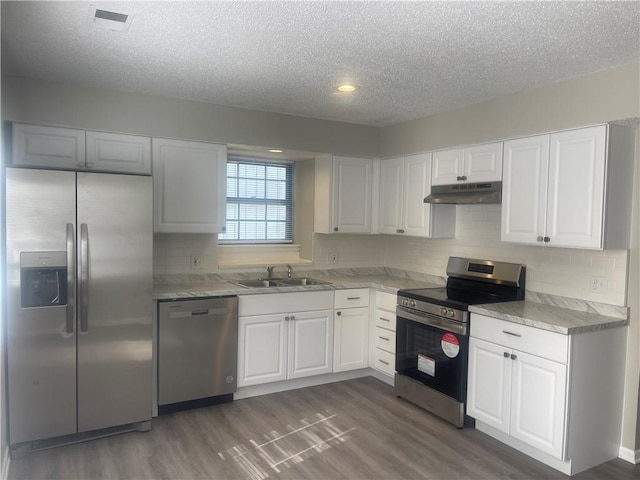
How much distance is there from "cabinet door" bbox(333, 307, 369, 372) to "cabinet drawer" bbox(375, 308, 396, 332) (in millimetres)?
132

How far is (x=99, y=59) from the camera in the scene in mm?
2947

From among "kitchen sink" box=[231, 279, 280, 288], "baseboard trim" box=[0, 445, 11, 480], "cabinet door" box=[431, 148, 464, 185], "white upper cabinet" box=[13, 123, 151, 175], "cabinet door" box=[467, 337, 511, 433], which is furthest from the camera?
"kitchen sink" box=[231, 279, 280, 288]

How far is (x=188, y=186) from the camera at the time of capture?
3.95 metres

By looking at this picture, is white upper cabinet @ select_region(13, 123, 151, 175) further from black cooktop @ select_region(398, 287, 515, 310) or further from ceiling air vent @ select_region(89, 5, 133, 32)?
black cooktop @ select_region(398, 287, 515, 310)

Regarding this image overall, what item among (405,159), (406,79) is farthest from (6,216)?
(405,159)

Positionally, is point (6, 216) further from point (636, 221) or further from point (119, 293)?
point (636, 221)

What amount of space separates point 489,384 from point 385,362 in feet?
3.83

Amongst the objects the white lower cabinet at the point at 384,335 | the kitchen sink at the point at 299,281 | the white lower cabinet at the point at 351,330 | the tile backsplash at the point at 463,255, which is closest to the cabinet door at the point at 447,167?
the tile backsplash at the point at 463,255

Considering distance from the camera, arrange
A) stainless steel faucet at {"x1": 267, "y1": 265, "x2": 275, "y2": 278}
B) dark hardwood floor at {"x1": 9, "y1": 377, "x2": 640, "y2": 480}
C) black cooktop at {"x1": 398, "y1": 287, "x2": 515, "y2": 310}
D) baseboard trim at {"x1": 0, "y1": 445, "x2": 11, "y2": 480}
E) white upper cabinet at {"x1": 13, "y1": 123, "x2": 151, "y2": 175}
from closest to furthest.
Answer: baseboard trim at {"x1": 0, "y1": 445, "x2": 11, "y2": 480}
dark hardwood floor at {"x1": 9, "y1": 377, "x2": 640, "y2": 480}
white upper cabinet at {"x1": 13, "y1": 123, "x2": 151, "y2": 175}
black cooktop at {"x1": 398, "y1": 287, "x2": 515, "y2": 310}
stainless steel faucet at {"x1": 267, "y1": 265, "x2": 275, "y2": 278}

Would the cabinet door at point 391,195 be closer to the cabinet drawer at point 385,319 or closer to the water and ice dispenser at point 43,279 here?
the cabinet drawer at point 385,319

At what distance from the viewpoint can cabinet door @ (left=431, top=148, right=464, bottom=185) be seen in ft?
13.0

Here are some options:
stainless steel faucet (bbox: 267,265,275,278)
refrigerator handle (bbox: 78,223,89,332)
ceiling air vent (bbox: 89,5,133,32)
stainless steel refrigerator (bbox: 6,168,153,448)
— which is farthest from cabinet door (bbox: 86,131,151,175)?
stainless steel faucet (bbox: 267,265,275,278)

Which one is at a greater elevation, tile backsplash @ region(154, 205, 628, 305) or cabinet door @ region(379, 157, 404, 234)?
cabinet door @ region(379, 157, 404, 234)

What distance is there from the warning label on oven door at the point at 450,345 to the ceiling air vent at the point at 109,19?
9.17 ft
